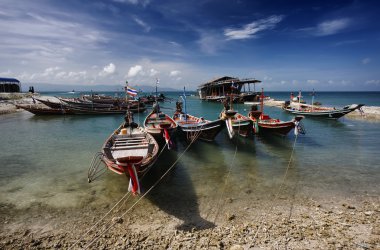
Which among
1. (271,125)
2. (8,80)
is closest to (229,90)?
(271,125)

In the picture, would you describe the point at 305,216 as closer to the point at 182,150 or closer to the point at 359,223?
the point at 359,223

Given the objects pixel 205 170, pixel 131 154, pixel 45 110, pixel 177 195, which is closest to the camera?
pixel 177 195

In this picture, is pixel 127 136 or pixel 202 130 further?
pixel 202 130

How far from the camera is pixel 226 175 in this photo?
488 inches

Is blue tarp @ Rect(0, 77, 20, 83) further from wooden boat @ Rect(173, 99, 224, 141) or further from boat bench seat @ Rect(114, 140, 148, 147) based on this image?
boat bench seat @ Rect(114, 140, 148, 147)

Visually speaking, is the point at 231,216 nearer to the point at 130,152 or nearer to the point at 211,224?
the point at 211,224

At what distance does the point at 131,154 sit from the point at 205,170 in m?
4.54

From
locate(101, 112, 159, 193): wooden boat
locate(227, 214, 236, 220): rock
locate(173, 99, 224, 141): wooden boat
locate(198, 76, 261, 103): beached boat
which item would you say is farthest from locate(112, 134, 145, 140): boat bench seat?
locate(198, 76, 261, 103): beached boat

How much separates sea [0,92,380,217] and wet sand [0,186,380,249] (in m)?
0.49

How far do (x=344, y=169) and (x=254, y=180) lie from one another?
19.7 ft

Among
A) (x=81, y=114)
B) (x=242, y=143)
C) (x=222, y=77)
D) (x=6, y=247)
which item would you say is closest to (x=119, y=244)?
(x=6, y=247)

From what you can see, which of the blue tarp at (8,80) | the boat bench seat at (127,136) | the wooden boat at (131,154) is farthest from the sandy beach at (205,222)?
the blue tarp at (8,80)

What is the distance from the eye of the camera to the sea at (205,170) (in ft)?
32.9

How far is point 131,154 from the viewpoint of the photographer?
11.7 m
